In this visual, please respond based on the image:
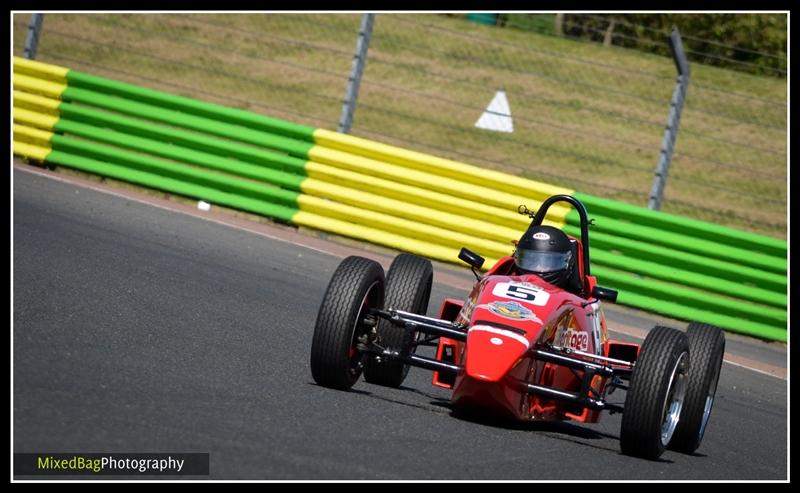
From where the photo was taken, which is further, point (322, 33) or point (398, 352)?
point (322, 33)

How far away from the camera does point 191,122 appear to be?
14.7 m

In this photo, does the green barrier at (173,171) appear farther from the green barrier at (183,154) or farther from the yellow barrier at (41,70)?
the yellow barrier at (41,70)

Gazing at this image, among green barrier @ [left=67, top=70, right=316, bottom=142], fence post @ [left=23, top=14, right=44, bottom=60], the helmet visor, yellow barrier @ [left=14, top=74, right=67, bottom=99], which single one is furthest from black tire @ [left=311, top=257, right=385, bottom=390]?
fence post @ [left=23, top=14, right=44, bottom=60]

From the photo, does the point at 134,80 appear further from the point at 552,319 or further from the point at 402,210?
the point at 552,319

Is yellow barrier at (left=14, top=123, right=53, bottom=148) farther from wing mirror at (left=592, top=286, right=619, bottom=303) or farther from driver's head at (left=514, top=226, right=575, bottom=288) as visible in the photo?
wing mirror at (left=592, top=286, right=619, bottom=303)

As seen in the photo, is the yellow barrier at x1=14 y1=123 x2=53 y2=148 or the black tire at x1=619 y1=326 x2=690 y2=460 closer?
the black tire at x1=619 y1=326 x2=690 y2=460

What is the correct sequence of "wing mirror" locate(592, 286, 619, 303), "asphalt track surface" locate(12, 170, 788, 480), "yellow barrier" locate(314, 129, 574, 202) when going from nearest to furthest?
"asphalt track surface" locate(12, 170, 788, 480)
"wing mirror" locate(592, 286, 619, 303)
"yellow barrier" locate(314, 129, 574, 202)

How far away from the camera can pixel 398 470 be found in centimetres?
532

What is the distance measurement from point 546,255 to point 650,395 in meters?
1.30

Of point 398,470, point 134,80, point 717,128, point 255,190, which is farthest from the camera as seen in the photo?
point 717,128

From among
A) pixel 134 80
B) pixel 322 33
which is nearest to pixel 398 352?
pixel 134 80

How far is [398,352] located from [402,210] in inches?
256

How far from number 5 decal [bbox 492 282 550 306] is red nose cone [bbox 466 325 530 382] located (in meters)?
0.43

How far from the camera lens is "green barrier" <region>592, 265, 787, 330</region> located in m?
13.0
